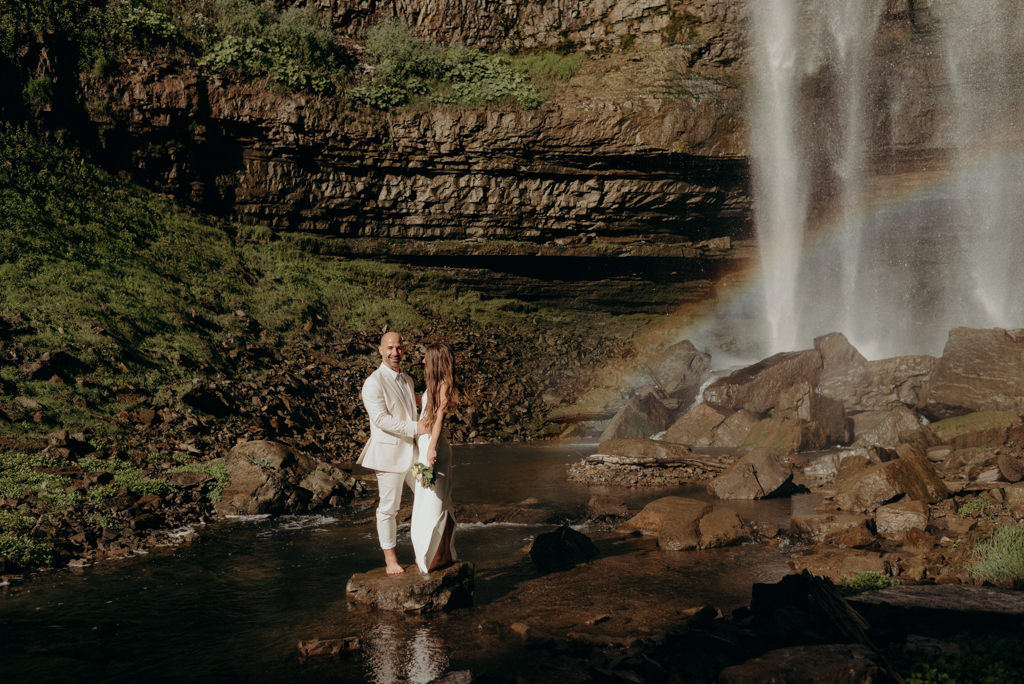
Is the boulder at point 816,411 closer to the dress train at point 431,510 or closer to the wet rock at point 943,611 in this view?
the wet rock at point 943,611

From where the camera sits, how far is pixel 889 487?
9289 mm

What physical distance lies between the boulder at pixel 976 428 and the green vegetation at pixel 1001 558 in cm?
658

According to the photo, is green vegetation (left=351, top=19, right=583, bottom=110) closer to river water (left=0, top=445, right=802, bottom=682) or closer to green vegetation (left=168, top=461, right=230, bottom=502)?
green vegetation (left=168, top=461, right=230, bottom=502)

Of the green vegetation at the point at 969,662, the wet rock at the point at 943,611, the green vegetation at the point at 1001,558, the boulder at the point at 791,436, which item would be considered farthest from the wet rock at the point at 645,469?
the green vegetation at the point at 969,662

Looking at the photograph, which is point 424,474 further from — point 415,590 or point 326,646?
point 326,646

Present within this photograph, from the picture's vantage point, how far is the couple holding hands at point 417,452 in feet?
19.4

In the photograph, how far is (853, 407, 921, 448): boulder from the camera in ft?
49.0

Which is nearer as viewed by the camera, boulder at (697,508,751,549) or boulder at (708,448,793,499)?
boulder at (697,508,751,549)

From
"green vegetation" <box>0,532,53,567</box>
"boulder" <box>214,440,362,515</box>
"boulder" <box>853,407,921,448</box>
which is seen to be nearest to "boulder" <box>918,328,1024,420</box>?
"boulder" <box>853,407,921,448</box>

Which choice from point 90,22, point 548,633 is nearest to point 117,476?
point 548,633

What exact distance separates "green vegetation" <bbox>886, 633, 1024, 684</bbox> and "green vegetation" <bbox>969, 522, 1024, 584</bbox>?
1.79 metres

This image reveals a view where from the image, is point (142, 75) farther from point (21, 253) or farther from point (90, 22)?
point (21, 253)

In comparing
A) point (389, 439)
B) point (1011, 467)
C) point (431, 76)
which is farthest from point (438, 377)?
point (431, 76)

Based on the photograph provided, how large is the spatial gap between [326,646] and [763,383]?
50.1 ft
